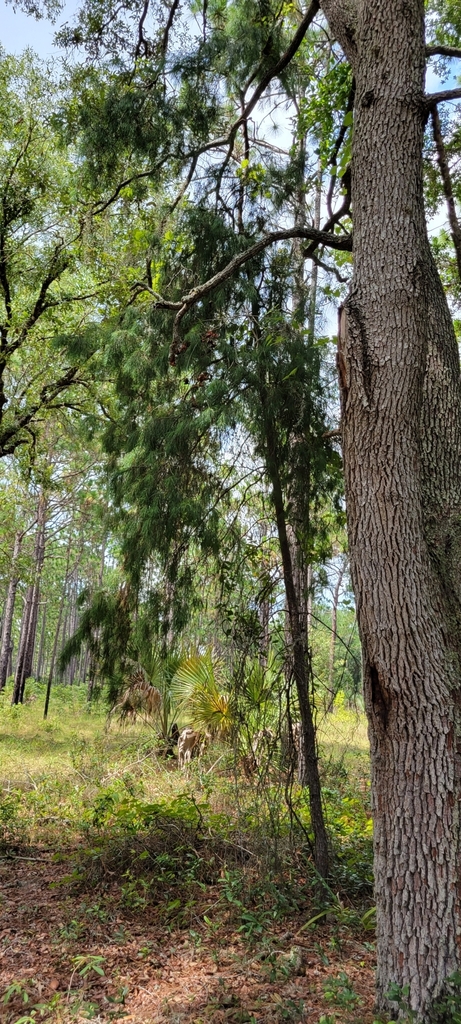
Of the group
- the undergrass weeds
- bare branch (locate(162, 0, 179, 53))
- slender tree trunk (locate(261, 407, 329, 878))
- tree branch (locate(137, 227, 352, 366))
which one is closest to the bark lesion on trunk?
slender tree trunk (locate(261, 407, 329, 878))

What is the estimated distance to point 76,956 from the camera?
3.35 m

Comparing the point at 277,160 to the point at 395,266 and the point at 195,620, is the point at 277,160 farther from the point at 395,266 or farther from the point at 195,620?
the point at 195,620

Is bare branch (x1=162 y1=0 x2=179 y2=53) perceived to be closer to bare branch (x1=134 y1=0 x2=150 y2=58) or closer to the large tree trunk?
bare branch (x1=134 y1=0 x2=150 y2=58)

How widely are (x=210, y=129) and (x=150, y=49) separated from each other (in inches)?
40.6

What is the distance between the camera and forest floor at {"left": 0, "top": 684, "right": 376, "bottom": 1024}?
2887 mm

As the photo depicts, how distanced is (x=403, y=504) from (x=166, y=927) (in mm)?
3092

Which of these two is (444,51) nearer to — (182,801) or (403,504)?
(403,504)

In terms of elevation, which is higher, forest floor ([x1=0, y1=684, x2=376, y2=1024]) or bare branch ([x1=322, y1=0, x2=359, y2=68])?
bare branch ([x1=322, y1=0, x2=359, y2=68])

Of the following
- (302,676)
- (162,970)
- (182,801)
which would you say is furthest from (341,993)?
(182,801)

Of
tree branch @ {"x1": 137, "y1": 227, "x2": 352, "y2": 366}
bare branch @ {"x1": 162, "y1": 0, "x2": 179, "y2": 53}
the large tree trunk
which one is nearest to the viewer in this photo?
the large tree trunk

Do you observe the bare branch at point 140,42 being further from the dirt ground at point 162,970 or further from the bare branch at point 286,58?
the dirt ground at point 162,970

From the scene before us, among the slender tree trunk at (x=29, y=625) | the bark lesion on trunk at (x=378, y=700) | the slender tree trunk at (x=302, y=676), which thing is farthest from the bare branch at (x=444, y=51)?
the slender tree trunk at (x=29, y=625)

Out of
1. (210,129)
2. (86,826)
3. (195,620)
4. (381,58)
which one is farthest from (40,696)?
(381,58)

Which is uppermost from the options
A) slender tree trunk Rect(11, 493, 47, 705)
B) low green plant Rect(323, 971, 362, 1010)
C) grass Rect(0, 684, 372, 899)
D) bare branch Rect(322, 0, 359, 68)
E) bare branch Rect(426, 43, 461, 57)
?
bare branch Rect(322, 0, 359, 68)
